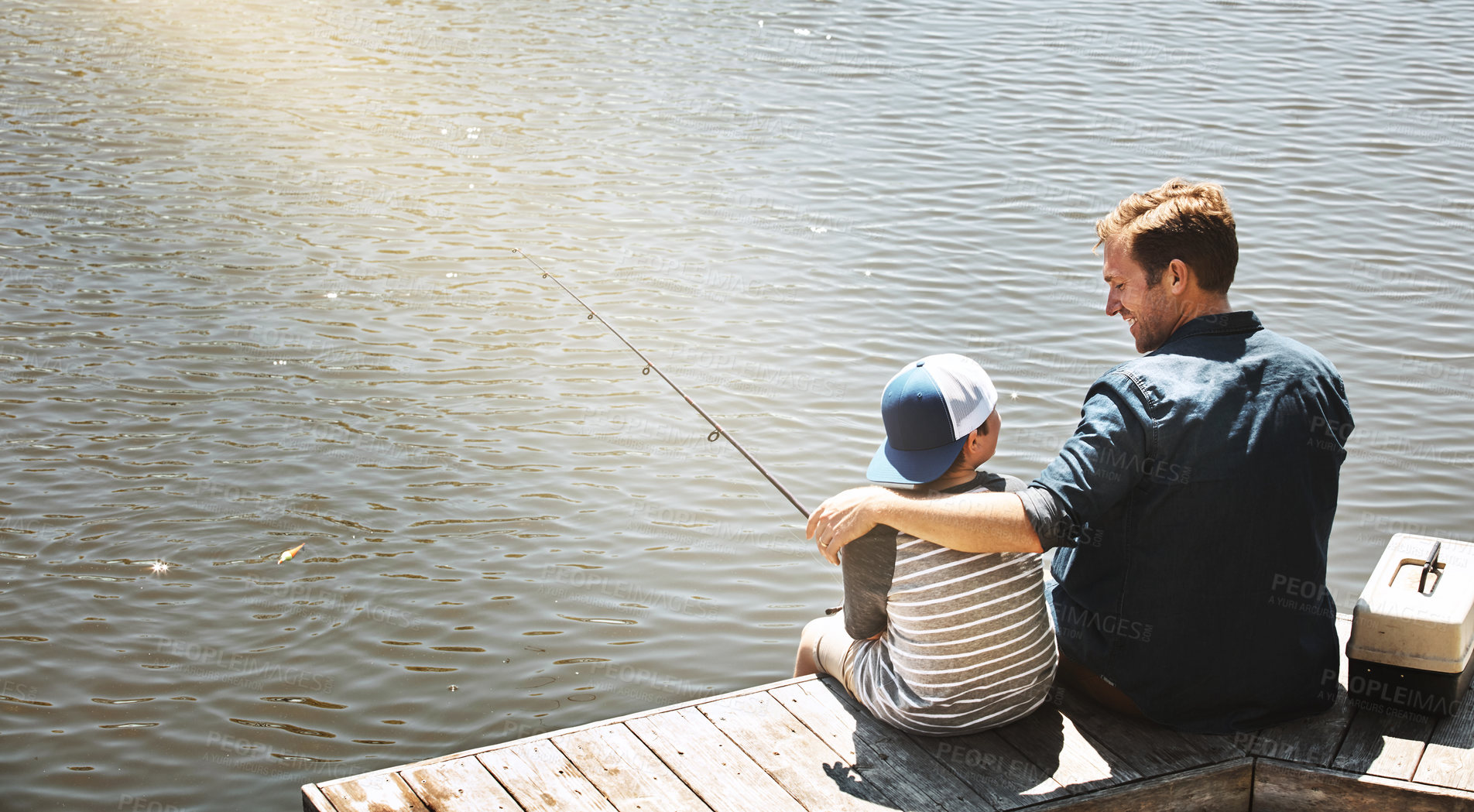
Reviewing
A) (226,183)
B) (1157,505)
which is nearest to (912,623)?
(1157,505)

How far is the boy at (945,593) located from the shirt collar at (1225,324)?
416mm

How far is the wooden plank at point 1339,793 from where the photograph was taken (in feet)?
8.52

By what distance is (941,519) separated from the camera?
2.44 m

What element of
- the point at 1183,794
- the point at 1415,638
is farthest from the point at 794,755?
the point at 1415,638

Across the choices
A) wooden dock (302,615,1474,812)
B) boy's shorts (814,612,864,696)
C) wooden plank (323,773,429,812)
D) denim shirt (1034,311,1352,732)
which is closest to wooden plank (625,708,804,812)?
wooden dock (302,615,1474,812)

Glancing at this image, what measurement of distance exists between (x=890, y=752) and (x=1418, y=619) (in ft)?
3.65

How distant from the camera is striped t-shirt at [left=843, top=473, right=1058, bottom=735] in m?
2.57

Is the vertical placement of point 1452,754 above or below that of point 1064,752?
above

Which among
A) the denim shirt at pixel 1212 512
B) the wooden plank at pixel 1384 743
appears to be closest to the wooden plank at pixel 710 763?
the denim shirt at pixel 1212 512

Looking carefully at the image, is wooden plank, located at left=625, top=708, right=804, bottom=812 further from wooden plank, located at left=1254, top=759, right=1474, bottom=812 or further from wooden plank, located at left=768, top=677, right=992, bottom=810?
wooden plank, located at left=1254, top=759, right=1474, bottom=812

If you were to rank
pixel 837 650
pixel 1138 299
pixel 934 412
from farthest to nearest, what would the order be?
1. pixel 837 650
2. pixel 1138 299
3. pixel 934 412

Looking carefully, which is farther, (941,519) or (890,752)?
(890,752)

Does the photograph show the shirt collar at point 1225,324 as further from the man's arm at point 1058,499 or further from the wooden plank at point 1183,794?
the wooden plank at point 1183,794

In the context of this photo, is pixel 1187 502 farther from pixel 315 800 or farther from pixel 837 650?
pixel 315 800
